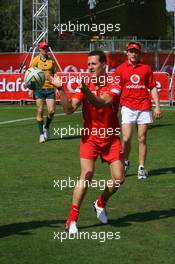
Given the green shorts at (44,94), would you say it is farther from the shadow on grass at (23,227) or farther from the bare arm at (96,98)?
the bare arm at (96,98)

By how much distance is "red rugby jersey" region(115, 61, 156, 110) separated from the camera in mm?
11172

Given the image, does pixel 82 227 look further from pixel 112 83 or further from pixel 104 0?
pixel 104 0

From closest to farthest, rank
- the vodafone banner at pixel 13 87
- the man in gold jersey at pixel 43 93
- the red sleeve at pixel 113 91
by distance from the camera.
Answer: the red sleeve at pixel 113 91, the man in gold jersey at pixel 43 93, the vodafone banner at pixel 13 87

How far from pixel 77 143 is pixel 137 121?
17.4 ft

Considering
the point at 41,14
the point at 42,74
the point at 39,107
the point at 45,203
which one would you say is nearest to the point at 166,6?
the point at 41,14

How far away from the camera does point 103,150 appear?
7.99 meters

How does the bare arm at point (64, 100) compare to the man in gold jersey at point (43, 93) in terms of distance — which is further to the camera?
the man in gold jersey at point (43, 93)

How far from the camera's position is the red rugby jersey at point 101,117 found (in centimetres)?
773

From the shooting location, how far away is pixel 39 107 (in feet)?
54.1

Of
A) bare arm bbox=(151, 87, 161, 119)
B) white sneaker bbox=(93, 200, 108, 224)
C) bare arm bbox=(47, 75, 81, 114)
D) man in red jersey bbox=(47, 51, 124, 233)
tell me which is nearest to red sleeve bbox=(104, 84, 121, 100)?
man in red jersey bbox=(47, 51, 124, 233)

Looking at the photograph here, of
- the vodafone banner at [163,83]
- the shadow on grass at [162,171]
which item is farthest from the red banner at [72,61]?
the shadow on grass at [162,171]

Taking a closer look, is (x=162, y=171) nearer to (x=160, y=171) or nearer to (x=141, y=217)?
(x=160, y=171)

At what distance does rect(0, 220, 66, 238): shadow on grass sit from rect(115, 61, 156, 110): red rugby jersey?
345 centimetres

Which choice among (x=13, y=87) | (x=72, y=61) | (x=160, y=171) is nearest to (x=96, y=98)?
(x=160, y=171)
